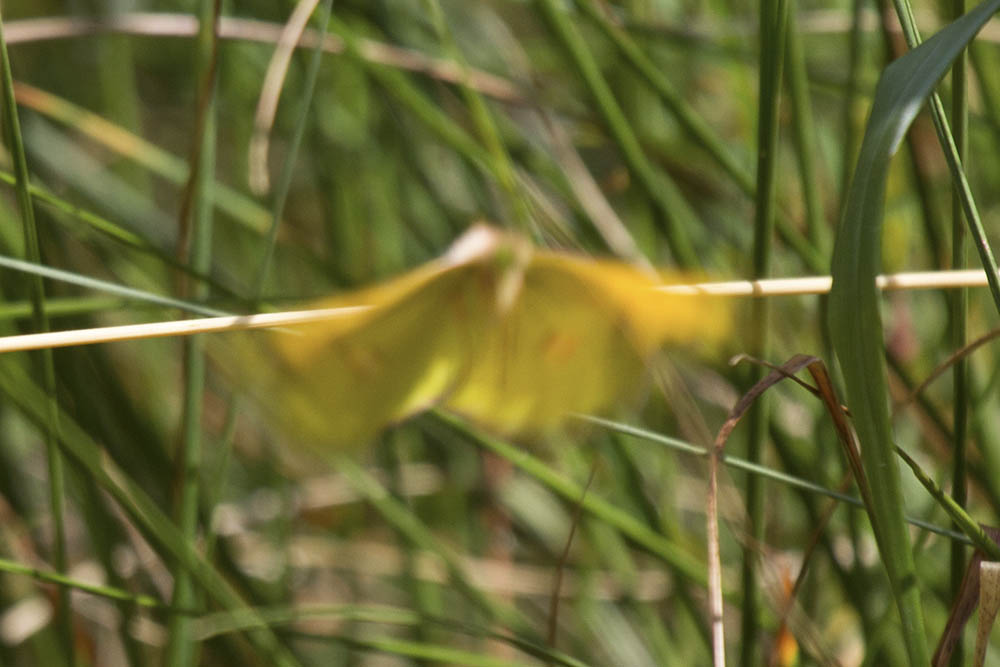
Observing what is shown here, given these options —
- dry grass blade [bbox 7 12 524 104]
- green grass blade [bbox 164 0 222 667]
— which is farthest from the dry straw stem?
dry grass blade [bbox 7 12 524 104]

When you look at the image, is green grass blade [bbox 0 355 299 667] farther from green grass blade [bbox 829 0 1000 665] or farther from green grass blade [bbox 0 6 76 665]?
green grass blade [bbox 829 0 1000 665]

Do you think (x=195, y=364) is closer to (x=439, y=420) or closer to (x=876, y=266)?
(x=439, y=420)

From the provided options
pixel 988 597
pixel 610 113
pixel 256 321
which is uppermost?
pixel 610 113

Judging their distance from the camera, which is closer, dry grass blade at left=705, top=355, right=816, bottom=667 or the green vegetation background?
dry grass blade at left=705, top=355, right=816, bottom=667

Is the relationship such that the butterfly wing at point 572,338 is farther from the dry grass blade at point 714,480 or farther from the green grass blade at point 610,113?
the green grass blade at point 610,113

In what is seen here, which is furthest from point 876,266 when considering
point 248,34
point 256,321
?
point 248,34

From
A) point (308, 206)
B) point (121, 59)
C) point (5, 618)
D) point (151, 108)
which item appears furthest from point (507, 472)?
point (151, 108)

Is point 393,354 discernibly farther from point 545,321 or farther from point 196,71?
point 196,71
